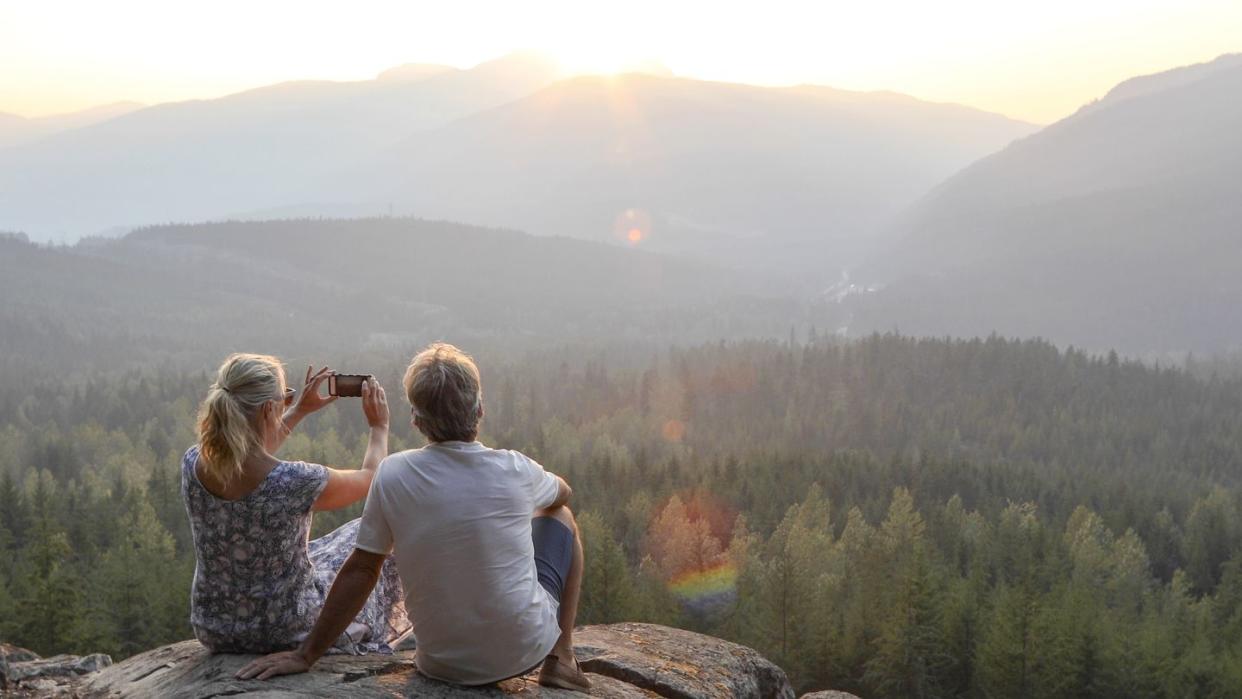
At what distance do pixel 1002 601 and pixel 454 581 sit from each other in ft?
167

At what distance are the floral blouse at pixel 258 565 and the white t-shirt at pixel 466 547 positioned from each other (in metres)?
0.83

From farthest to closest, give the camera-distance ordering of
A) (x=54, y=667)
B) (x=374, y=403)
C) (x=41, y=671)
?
(x=54, y=667)
(x=41, y=671)
(x=374, y=403)

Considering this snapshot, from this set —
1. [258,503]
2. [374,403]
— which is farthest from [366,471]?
[258,503]

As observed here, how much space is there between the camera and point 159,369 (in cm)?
15562

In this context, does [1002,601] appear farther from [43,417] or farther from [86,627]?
[43,417]

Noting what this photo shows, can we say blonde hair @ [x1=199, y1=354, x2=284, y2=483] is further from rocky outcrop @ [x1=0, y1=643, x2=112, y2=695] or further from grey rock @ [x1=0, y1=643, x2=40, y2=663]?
grey rock @ [x1=0, y1=643, x2=40, y2=663]

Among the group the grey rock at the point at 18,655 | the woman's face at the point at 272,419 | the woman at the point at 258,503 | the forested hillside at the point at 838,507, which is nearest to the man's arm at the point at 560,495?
the woman at the point at 258,503

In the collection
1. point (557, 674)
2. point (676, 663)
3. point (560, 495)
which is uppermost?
point (560, 495)

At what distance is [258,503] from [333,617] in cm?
111

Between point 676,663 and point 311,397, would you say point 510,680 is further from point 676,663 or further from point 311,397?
→ point 676,663

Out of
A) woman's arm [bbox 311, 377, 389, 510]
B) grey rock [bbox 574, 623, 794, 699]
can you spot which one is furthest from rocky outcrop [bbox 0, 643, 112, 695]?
grey rock [bbox 574, 623, 794, 699]

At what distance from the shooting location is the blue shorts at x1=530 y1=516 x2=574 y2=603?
29.7ft

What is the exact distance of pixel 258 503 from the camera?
27.9 feet

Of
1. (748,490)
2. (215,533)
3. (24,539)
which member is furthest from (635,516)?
(215,533)
